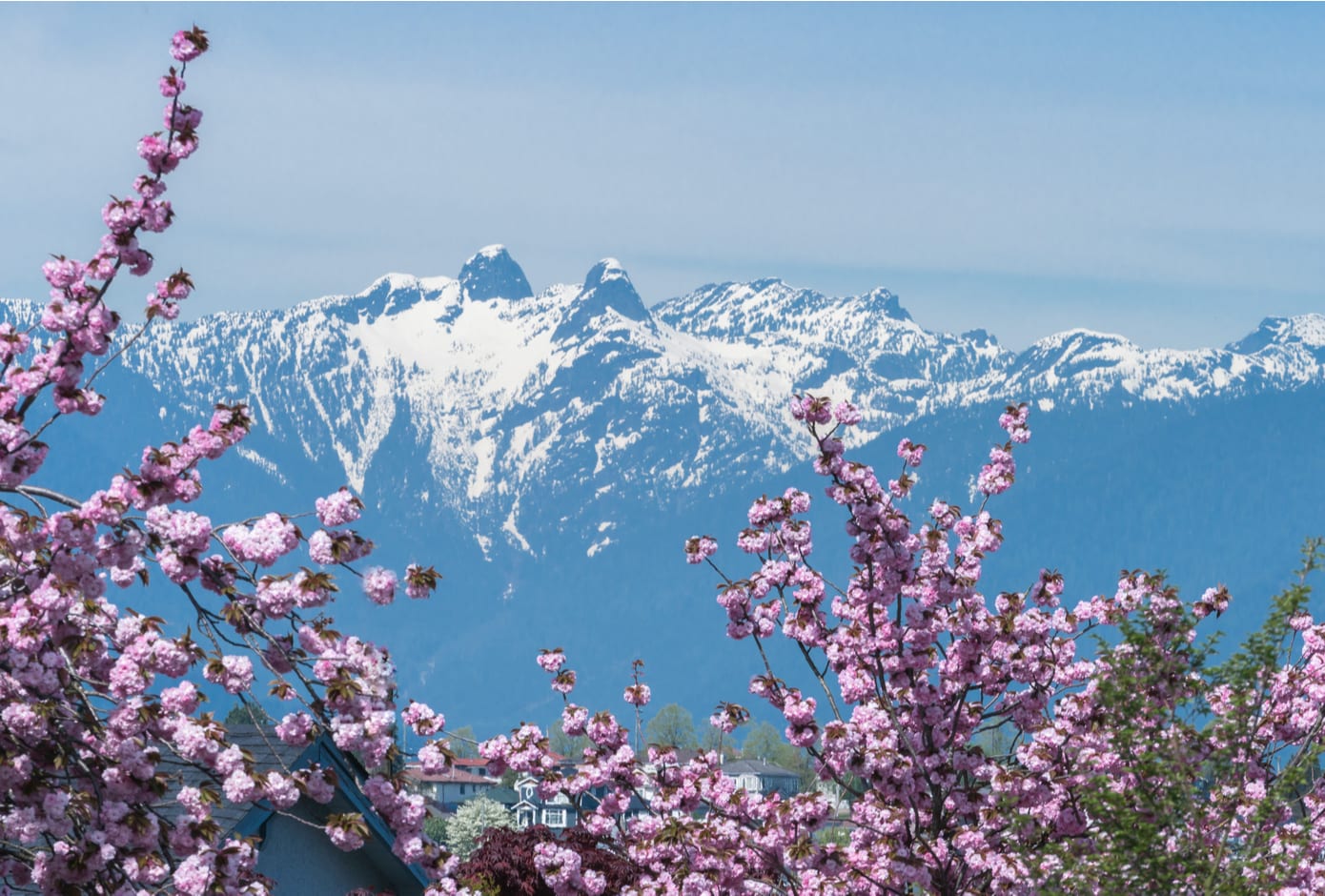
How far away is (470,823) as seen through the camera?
120312 mm

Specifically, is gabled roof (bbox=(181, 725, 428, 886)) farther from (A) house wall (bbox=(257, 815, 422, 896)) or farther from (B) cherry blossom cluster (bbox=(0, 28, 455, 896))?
(B) cherry blossom cluster (bbox=(0, 28, 455, 896))

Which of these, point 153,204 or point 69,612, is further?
point 153,204

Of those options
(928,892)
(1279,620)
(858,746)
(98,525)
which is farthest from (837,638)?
(98,525)

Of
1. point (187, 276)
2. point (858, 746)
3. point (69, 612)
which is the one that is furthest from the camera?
point (858, 746)

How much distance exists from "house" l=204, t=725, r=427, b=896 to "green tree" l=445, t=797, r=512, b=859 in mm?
88040

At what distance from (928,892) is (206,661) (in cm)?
1026

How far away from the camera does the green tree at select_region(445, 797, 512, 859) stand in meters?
114

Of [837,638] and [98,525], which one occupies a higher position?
[837,638]

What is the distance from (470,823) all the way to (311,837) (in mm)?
102145

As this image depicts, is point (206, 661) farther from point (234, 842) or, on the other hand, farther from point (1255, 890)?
point (1255, 890)

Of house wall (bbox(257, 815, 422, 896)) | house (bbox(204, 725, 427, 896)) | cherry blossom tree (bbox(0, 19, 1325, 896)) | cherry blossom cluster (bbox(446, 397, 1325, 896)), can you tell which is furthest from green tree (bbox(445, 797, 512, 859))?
cherry blossom tree (bbox(0, 19, 1325, 896))

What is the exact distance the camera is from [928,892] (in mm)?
17625

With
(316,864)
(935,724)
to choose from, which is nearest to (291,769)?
(316,864)

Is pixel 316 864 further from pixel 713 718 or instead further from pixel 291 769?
pixel 713 718
